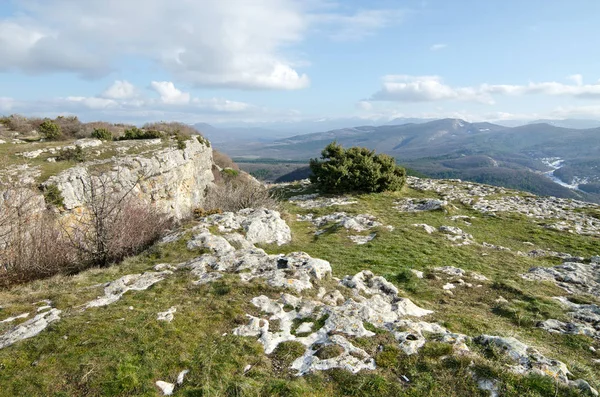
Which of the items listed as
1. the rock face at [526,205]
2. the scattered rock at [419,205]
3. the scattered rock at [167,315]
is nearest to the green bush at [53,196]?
the scattered rock at [167,315]

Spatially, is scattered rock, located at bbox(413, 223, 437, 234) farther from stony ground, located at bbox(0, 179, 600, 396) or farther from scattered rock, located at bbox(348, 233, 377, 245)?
scattered rock, located at bbox(348, 233, 377, 245)

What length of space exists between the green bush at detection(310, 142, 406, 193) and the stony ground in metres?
13.4

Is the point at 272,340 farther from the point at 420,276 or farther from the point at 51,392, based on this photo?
the point at 420,276

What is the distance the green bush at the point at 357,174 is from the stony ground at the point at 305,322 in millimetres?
13370

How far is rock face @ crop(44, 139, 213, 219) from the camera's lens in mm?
22016

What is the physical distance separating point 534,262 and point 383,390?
12895 mm

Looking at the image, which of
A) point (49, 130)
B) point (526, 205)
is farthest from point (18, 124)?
point (526, 205)

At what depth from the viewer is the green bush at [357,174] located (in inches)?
1142

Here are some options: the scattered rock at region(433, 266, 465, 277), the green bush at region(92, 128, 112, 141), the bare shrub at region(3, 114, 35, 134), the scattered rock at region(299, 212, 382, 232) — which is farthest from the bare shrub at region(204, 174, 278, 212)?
the bare shrub at region(3, 114, 35, 134)

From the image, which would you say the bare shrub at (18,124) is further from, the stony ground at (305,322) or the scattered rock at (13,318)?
the scattered rock at (13,318)

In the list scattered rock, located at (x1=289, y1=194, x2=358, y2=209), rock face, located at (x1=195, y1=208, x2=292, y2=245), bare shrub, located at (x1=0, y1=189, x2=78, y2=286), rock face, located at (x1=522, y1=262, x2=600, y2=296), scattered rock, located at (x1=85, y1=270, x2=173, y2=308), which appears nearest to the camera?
scattered rock, located at (x1=85, y1=270, x2=173, y2=308)

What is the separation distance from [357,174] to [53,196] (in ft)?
73.9

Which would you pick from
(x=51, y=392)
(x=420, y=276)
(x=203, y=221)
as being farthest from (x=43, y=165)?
(x=420, y=276)

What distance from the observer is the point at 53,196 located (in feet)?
66.8
